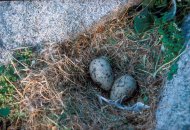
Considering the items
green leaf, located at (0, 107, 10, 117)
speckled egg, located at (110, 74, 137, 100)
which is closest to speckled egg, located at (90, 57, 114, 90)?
speckled egg, located at (110, 74, 137, 100)

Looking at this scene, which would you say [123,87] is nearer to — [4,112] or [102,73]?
[102,73]

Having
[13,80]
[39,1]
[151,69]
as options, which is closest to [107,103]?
[151,69]

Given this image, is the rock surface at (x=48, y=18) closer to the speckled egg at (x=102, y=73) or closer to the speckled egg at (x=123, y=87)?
the speckled egg at (x=102, y=73)

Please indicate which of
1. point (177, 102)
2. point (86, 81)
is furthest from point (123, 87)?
point (177, 102)

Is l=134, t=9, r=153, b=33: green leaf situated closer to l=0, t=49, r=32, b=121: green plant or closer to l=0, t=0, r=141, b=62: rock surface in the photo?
l=0, t=0, r=141, b=62: rock surface

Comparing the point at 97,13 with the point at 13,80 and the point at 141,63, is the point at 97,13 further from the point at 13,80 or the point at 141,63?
the point at 13,80
